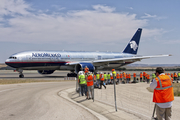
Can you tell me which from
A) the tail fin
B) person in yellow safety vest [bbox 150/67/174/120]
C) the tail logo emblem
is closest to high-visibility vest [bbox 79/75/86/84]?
person in yellow safety vest [bbox 150/67/174/120]

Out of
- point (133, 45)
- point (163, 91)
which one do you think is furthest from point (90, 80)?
point (133, 45)

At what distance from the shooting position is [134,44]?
4781 cm

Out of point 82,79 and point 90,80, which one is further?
point 82,79

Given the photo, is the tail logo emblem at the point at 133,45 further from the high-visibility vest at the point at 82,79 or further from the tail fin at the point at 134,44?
the high-visibility vest at the point at 82,79

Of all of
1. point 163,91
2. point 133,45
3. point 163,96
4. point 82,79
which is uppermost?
point 133,45

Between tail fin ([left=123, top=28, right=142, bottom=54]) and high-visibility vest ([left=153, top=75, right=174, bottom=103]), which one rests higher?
tail fin ([left=123, top=28, right=142, bottom=54])

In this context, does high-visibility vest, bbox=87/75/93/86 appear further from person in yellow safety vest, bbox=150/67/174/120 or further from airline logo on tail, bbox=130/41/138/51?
airline logo on tail, bbox=130/41/138/51

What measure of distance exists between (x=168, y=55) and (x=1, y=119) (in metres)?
34.2

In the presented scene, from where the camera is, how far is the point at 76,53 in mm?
38406

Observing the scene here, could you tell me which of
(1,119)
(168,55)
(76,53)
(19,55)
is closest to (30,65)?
(19,55)

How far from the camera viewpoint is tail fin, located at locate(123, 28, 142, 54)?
4712cm

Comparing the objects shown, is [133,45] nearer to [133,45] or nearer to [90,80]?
[133,45]

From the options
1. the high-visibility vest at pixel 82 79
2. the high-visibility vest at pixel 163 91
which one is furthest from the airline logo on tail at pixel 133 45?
the high-visibility vest at pixel 163 91

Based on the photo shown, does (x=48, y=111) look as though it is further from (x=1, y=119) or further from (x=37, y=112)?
(x=1, y=119)
